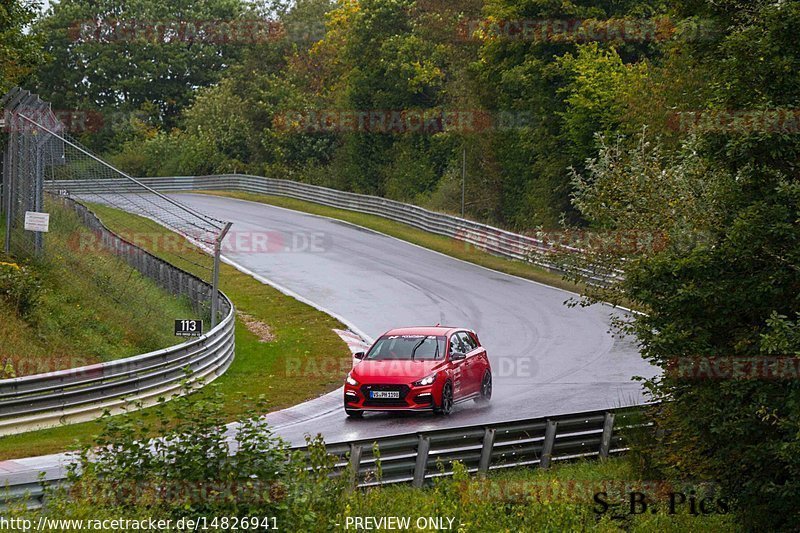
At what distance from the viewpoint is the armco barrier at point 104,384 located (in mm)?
16547

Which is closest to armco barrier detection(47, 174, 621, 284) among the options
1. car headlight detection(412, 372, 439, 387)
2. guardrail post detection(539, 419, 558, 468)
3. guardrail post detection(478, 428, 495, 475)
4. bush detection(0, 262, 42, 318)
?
car headlight detection(412, 372, 439, 387)

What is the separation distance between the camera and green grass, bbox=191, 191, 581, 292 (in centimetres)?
3625

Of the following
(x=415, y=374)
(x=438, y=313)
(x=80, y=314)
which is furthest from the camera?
(x=438, y=313)

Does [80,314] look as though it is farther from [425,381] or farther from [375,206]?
[375,206]

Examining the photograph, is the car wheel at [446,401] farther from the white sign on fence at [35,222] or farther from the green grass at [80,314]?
the white sign on fence at [35,222]

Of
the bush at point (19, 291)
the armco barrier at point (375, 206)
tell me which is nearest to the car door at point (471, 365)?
the armco barrier at point (375, 206)

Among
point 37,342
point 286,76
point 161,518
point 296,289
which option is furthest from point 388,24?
point 161,518

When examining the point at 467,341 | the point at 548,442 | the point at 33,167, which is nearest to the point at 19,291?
the point at 33,167

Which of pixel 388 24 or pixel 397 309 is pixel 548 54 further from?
Result: pixel 397 309

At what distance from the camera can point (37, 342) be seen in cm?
1975

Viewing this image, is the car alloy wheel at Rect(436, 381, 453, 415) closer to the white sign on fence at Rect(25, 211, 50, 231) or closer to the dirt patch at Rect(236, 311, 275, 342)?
the white sign on fence at Rect(25, 211, 50, 231)

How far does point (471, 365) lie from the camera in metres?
20.2

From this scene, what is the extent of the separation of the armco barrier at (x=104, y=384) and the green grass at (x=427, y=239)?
13.0m

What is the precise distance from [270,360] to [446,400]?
6941mm
